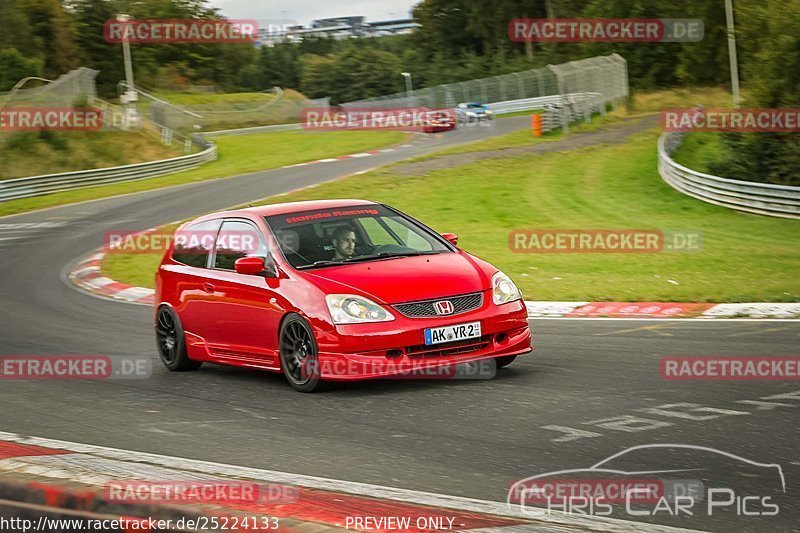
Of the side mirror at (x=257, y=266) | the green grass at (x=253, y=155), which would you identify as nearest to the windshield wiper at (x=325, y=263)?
the side mirror at (x=257, y=266)

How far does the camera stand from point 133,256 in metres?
23.2

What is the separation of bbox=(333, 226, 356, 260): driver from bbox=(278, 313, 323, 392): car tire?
28.8 inches

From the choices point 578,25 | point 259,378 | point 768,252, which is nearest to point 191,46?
point 578,25

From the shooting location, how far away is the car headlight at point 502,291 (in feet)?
29.1

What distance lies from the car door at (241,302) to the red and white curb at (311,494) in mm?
2234

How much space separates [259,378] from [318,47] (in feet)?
490

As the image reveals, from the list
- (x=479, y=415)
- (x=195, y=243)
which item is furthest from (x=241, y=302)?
(x=479, y=415)

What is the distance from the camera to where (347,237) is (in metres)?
9.45

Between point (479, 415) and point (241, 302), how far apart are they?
2799 mm

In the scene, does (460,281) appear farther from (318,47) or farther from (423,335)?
(318,47)

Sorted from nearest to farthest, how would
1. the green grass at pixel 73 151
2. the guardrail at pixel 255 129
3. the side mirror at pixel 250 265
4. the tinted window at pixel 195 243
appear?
the side mirror at pixel 250 265 → the tinted window at pixel 195 243 → the green grass at pixel 73 151 → the guardrail at pixel 255 129

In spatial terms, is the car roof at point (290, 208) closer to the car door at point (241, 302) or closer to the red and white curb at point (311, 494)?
the car door at point (241, 302)

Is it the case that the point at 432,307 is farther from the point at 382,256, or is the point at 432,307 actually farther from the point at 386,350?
the point at 382,256

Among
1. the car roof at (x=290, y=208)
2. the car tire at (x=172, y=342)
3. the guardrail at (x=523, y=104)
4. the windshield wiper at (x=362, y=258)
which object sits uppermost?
the car roof at (x=290, y=208)
